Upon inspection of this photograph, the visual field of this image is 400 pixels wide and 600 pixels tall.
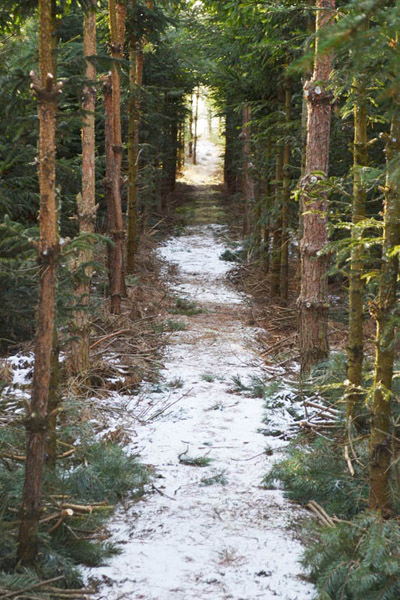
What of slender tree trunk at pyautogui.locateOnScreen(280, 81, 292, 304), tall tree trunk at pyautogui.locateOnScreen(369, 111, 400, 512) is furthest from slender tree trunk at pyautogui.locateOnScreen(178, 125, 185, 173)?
tall tree trunk at pyautogui.locateOnScreen(369, 111, 400, 512)

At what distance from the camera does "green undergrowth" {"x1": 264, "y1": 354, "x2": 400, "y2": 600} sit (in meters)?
3.52

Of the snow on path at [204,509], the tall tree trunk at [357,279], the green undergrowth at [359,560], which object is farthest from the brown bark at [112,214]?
Answer: the green undergrowth at [359,560]

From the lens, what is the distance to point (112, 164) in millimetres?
10195

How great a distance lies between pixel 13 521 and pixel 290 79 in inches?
408

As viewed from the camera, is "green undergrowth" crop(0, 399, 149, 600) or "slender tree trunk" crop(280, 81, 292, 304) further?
"slender tree trunk" crop(280, 81, 292, 304)

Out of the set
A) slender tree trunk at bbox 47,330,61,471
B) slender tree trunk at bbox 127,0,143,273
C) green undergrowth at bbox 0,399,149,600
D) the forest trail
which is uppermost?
slender tree trunk at bbox 127,0,143,273

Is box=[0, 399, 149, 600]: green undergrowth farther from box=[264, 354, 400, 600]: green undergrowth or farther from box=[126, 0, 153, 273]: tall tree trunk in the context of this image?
box=[126, 0, 153, 273]: tall tree trunk

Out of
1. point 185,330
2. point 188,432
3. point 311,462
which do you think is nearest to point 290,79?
point 185,330

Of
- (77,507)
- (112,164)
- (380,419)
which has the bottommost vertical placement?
(77,507)

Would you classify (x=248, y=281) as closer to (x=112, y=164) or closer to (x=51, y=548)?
(x=112, y=164)

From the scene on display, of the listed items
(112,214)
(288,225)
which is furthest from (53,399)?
(288,225)

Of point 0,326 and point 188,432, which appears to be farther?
point 0,326

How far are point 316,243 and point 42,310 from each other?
15.7 ft

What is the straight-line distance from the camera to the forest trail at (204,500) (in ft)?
12.7
